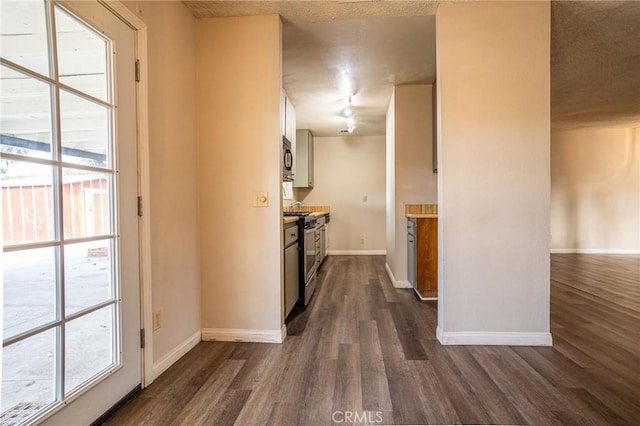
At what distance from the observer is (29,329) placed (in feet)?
3.86

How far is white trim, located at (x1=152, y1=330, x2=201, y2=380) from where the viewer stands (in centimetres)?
190

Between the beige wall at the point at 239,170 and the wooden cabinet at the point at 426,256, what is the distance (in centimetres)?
170

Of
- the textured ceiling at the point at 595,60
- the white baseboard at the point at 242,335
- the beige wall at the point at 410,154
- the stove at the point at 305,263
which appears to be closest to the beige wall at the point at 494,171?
the textured ceiling at the point at 595,60

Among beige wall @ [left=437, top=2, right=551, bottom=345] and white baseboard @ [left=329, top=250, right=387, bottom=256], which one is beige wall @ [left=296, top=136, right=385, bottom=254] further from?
beige wall @ [left=437, top=2, right=551, bottom=345]

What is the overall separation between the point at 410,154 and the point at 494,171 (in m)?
1.69

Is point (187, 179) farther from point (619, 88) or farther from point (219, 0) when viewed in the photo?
point (619, 88)

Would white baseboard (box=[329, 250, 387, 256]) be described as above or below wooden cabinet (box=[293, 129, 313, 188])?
below

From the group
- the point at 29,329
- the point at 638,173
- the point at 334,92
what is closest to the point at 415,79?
the point at 334,92

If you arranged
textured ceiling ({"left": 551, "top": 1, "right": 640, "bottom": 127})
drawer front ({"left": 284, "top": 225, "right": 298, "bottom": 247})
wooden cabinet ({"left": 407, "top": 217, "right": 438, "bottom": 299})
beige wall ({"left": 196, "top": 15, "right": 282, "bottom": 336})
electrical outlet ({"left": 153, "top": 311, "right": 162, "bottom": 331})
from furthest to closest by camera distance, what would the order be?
wooden cabinet ({"left": 407, "top": 217, "right": 438, "bottom": 299}) < drawer front ({"left": 284, "top": 225, "right": 298, "bottom": 247}) < textured ceiling ({"left": 551, "top": 1, "right": 640, "bottom": 127}) < beige wall ({"left": 196, "top": 15, "right": 282, "bottom": 336}) < electrical outlet ({"left": 153, "top": 311, "right": 162, "bottom": 331})

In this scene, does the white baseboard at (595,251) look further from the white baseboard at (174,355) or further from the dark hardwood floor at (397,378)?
the white baseboard at (174,355)

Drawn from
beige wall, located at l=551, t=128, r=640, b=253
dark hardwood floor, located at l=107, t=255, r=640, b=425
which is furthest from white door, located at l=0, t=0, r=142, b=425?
beige wall, located at l=551, t=128, r=640, b=253

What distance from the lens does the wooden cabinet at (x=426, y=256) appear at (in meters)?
3.35

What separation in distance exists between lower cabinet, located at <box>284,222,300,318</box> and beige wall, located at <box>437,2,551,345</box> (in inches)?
49.6

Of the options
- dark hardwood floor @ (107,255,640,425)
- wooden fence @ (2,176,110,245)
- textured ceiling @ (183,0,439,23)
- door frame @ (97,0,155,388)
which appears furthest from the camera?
textured ceiling @ (183,0,439,23)
